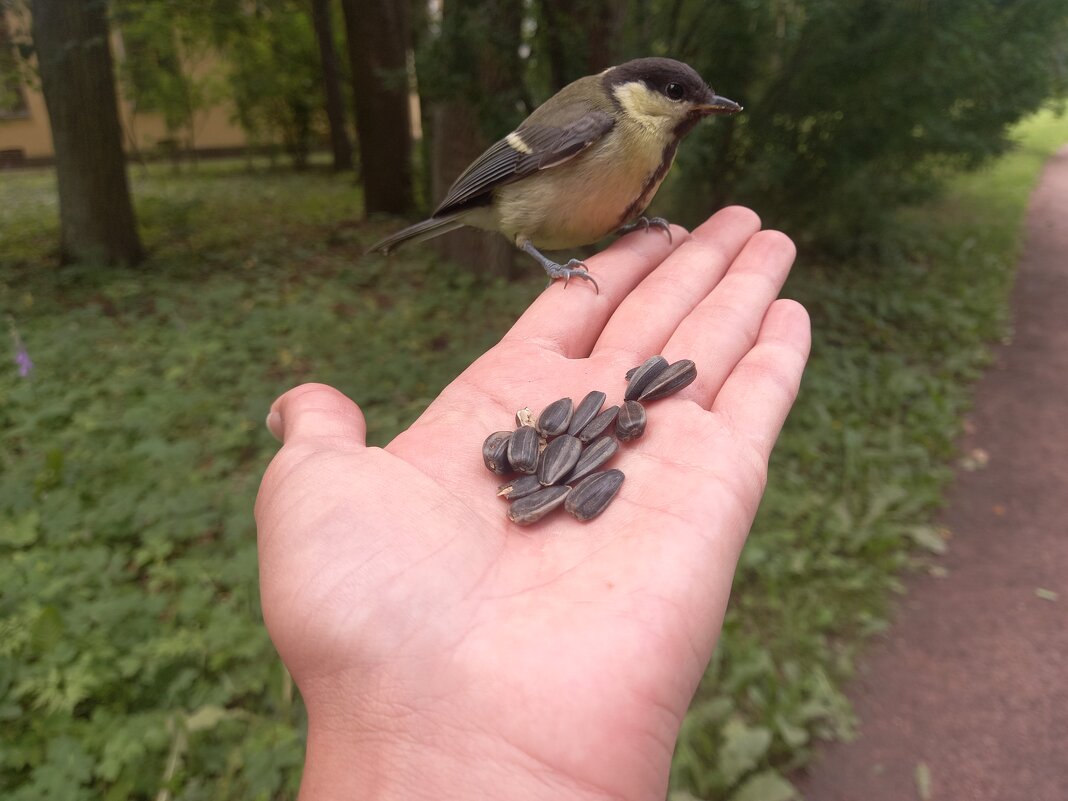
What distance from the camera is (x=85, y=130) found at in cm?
636

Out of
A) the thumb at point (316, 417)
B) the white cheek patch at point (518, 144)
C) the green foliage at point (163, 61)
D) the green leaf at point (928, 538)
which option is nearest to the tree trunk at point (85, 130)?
the green foliage at point (163, 61)

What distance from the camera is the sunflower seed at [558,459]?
1833 millimetres

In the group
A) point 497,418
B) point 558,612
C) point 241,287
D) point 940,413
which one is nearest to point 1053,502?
point 940,413

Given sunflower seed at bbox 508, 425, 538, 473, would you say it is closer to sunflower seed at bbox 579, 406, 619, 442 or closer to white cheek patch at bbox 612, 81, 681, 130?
sunflower seed at bbox 579, 406, 619, 442

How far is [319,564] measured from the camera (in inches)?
60.0

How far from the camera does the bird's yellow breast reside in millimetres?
2426

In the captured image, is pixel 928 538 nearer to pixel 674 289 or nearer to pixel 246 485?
pixel 674 289

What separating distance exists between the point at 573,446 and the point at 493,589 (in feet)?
1.90

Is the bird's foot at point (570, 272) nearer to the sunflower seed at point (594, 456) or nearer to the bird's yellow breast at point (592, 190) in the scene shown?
the bird's yellow breast at point (592, 190)

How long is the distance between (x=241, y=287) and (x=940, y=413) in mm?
5846

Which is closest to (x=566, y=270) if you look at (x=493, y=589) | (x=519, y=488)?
(x=519, y=488)

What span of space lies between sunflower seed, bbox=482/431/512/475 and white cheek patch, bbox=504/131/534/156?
1.18 meters

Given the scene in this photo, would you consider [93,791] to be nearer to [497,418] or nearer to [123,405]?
[497,418]

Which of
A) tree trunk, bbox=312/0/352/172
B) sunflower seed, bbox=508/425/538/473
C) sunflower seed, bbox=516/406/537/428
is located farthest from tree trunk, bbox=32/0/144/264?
tree trunk, bbox=312/0/352/172
